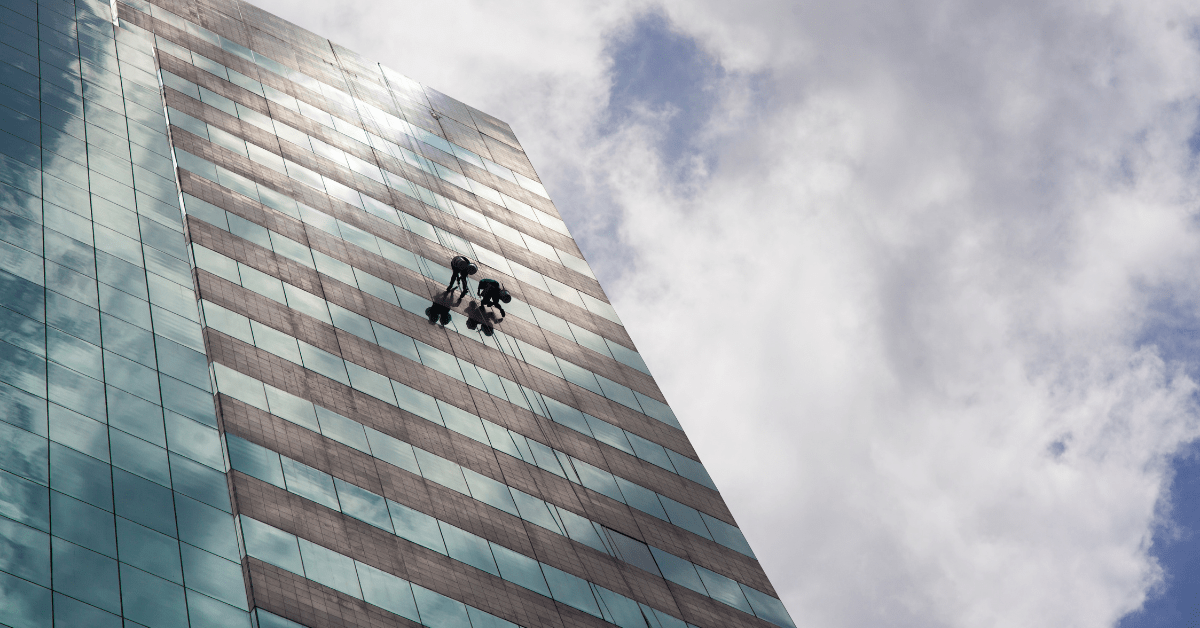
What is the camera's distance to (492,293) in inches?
1818

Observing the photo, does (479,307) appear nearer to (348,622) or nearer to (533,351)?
(533,351)

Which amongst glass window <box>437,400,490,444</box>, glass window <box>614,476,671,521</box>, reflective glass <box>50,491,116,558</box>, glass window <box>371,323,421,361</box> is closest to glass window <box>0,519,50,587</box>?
reflective glass <box>50,491,116,558</box>

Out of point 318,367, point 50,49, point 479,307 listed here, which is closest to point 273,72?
point 50,49

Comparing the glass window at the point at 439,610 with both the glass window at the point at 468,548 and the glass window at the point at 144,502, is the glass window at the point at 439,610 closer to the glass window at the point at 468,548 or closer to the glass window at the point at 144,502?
the glass window at the point at 468,548

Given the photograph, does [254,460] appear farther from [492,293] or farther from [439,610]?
[492,293]

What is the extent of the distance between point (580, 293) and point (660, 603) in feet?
69.5

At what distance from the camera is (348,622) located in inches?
1134

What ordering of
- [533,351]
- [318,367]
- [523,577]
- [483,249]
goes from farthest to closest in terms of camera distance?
[483,249] < [533,351] < [318,367] < [523,577]

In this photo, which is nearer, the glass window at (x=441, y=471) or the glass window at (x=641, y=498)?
the glass window at (x=441, y=471)

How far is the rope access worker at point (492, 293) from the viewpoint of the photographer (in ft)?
150

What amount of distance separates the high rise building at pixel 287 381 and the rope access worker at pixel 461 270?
88cm

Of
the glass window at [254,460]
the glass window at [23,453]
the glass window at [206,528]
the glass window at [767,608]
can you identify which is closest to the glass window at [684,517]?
the glass window at [767,608]

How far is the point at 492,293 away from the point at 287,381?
1232cm

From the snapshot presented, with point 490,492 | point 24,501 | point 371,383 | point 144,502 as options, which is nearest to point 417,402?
point 371,383
